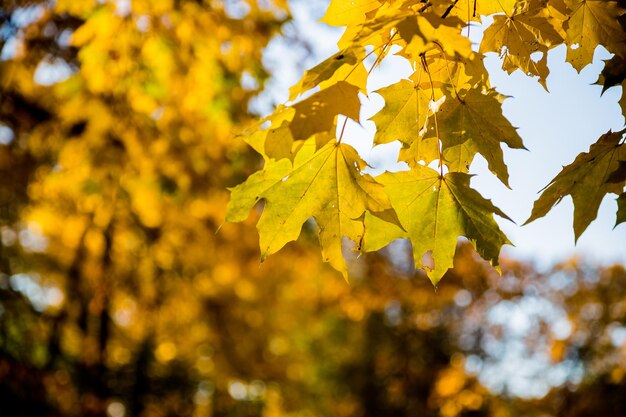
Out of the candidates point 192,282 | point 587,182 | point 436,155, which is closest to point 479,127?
point 436,155

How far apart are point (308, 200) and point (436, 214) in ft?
1.02

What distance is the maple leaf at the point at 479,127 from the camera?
44.7 inches

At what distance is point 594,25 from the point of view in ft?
3.53

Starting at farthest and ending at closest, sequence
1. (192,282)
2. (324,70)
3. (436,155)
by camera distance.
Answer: (192,282), (436,155), (324,70)

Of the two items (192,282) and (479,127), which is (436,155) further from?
(192,282)

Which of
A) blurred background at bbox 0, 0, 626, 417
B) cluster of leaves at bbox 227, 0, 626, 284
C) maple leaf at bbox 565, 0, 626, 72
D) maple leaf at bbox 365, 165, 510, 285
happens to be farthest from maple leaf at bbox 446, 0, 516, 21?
blurred background at bbox 0, 0, 626, 417

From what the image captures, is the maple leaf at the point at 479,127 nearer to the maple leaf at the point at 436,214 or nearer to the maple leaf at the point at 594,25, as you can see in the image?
the maple leaf at the point at 436,214

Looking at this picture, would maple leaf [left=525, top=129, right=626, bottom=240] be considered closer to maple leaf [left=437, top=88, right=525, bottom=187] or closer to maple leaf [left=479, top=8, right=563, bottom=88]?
maple leaf [left=437, top=88, right=525, bottom=187]

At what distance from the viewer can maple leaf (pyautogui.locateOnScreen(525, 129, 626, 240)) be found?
114cm

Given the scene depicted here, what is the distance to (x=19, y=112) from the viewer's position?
15.3 feet

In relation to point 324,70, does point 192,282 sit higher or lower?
higher

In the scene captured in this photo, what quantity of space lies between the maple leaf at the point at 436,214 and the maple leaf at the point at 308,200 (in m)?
0.09

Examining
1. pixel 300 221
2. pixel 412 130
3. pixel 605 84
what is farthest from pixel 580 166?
pixel 300 221

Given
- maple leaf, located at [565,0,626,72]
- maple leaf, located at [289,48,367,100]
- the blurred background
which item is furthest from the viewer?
the blurred background
